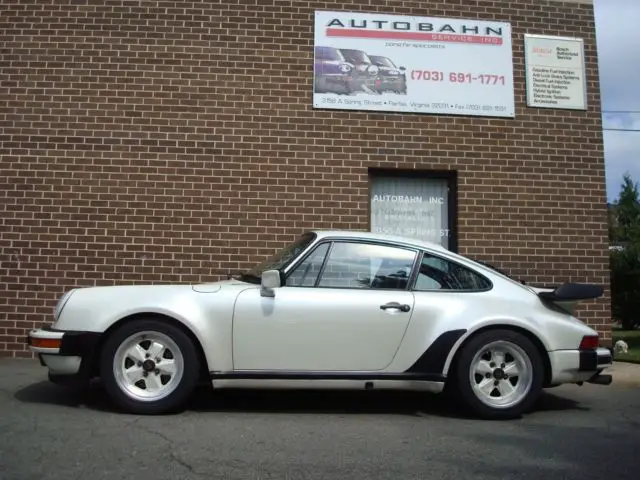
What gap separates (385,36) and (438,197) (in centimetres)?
234

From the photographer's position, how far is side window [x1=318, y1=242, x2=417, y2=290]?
509 cm

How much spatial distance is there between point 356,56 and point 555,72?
9.45 ft

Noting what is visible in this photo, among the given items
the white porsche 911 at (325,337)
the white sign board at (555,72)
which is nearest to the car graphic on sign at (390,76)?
the white sign board at (555,72)

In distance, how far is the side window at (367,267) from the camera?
5.09 m

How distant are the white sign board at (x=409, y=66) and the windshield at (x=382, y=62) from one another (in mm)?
14

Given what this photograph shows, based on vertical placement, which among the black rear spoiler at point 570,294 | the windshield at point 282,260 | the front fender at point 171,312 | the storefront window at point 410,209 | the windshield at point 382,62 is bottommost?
the front fender at point 171,312

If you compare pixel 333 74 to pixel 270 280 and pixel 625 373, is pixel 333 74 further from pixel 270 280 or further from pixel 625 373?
pixel 625 373

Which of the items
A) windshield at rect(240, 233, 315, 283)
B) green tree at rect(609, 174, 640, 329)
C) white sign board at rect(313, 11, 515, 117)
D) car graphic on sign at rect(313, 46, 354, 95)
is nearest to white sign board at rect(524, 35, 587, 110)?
white sign board at rect(313, 11, 515, 117)

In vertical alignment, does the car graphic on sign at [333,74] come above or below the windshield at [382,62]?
below

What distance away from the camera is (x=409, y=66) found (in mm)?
8531

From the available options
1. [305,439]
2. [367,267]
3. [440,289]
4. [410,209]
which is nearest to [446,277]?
[440,289]

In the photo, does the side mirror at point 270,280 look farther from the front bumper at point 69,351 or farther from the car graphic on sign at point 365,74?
the car graphic on sign at point 365,74

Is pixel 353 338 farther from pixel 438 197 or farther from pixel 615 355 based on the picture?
pixel 615 355

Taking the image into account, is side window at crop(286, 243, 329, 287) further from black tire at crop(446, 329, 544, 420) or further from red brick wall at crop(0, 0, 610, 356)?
red brick wall at crop(0, 0, 610, 356)
